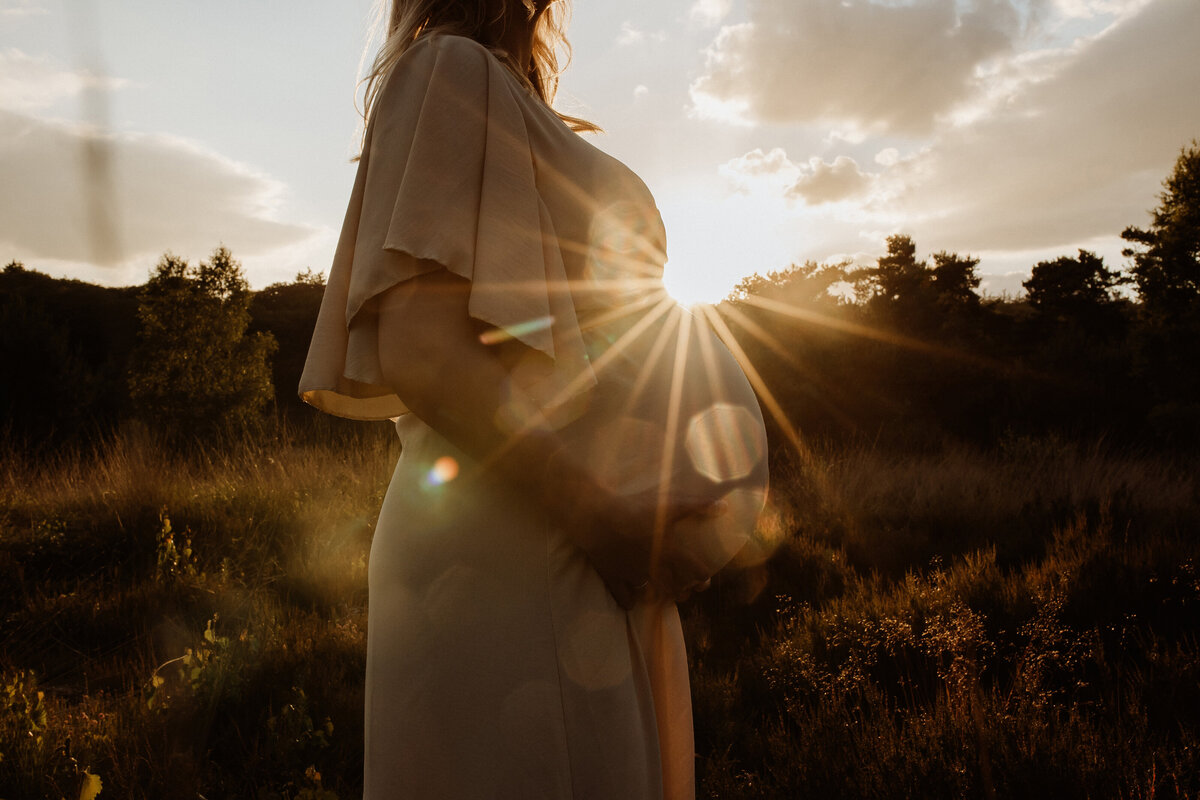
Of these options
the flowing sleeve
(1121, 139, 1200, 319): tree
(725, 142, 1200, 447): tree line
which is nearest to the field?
the flowing sleeve

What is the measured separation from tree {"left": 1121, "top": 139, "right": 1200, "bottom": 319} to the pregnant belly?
19861 millimetres

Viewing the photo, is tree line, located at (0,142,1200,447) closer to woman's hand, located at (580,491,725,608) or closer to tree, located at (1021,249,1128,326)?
tree, located at (1021,249,1128,326)

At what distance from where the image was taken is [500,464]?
89cm

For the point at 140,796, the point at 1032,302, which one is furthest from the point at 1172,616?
the point at 1032,302

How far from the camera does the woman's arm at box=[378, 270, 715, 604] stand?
849 millimetres

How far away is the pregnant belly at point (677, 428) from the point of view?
1.00 metres

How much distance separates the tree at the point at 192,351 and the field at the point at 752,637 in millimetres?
15207

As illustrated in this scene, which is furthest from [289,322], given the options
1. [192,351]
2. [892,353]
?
[892,353]

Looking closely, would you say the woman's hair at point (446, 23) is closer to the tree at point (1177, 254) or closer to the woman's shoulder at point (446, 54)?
the woman's shoulder at point (446, 54)

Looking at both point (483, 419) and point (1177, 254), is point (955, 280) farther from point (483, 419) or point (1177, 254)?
point (483, 419)

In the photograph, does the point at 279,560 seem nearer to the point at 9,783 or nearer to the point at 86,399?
the point at 9,783

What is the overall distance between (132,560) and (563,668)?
6.08 meters

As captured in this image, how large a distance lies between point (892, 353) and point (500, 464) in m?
17.1

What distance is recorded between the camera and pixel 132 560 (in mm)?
5559
